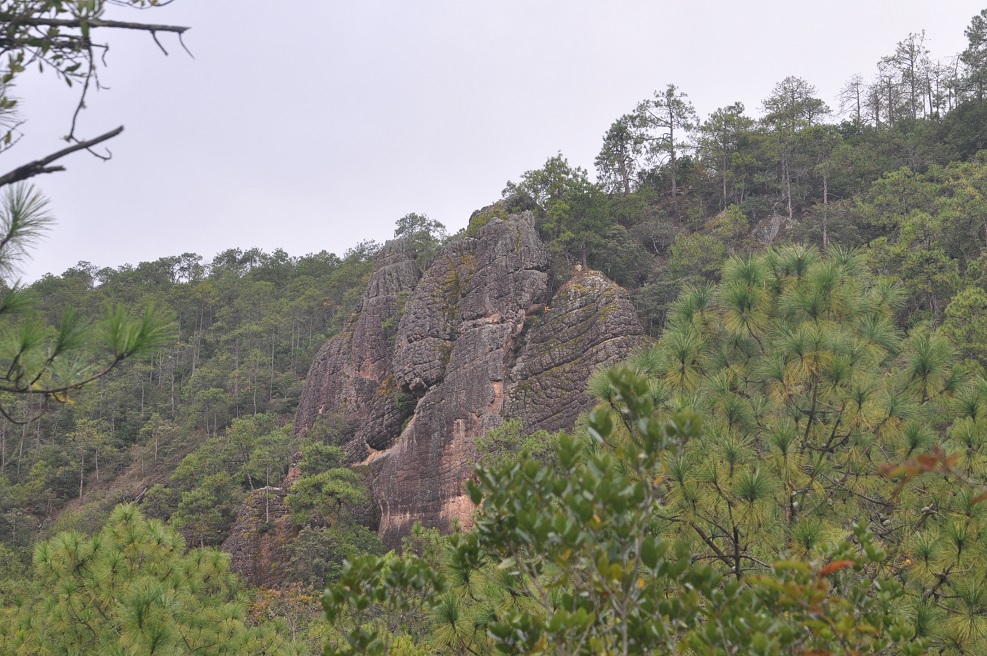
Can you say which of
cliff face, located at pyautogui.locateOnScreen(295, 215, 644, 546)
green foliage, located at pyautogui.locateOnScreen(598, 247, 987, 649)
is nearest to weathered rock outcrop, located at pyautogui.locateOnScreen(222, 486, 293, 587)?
cliff face, located at pyautogui.locateOnScreen(295, 215, 644, 546)

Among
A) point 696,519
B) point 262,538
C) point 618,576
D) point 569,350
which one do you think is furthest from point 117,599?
point 262,538

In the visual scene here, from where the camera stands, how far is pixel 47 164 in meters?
2.29

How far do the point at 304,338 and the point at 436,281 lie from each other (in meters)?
17.5

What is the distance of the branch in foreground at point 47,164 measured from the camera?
2.27 meters

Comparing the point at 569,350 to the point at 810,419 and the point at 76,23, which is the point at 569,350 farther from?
the point at 76,23

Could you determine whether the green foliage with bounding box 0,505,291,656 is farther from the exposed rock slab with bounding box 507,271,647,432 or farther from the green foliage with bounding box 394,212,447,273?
the green foliage with bounding box 394,212,447,273

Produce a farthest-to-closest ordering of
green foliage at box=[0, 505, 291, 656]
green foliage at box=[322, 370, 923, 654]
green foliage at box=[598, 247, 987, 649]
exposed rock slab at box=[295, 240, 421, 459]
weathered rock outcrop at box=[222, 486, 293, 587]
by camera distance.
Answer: exposed rock slab at box=[295, 240, 421, 459] → weathered rock outcrop at box=[222, 486, 293, 587] → green foliage at box=[0, 505, 291, 656] → green foliage at box=[598, 247, 987, 649] → green foliage at box=[322, 370, 923, 654]

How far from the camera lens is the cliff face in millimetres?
19938

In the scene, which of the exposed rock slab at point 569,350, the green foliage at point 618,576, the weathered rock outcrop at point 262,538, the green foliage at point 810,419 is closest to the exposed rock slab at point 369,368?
the weathered rock outcrop at point 262,538

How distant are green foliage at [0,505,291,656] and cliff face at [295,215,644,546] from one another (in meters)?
11.7

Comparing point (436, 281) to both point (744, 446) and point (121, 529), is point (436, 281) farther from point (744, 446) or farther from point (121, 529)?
point (744, 446)

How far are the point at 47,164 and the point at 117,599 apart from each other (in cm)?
517

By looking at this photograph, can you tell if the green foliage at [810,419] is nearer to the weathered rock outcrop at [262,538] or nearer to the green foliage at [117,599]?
the green foliage at [117,599]

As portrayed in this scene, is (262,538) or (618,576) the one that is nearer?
(618,576)
